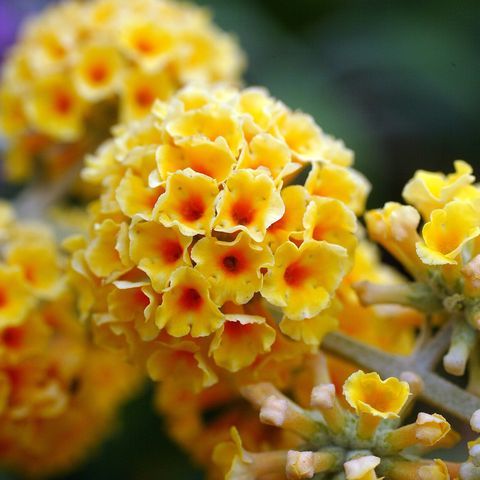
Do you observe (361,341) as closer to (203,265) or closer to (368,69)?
(203,265)

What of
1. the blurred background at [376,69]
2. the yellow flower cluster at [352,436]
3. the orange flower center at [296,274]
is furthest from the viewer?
the blurred background at [376,69]

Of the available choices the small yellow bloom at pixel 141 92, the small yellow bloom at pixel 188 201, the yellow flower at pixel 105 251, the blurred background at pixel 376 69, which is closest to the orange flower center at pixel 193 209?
the small yellow bloom at pixel 188 201

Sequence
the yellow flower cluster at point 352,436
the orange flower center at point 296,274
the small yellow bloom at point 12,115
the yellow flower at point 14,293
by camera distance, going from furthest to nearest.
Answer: the small yellow bloom at point 12,115, the yellow flower at point 14,293, the orange flower center at point 296,274, the yellow flower cluster at point 352,436

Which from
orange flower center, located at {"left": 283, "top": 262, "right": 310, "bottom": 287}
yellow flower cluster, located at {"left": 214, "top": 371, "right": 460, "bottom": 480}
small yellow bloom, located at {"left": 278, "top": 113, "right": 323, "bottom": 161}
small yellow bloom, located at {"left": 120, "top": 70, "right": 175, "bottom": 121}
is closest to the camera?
yellow flower cluster, located at {"left": 214, "top": 371, "right": 460, "bottom": 480}

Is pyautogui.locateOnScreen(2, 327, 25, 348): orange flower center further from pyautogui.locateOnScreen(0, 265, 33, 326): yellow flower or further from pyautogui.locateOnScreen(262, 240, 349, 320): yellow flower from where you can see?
pyautogui.locateOnScreen(262, 240, 349, 320): yellow flower

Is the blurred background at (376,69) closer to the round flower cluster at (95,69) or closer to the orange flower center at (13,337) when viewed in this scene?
the round flower cluster at (95,69)

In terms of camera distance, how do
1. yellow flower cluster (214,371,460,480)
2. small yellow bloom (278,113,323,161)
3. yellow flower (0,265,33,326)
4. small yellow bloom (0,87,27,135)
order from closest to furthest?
yellow flower cluster (214,371,460,480), small yellow bloom (278,113,323,161), yellow flower (0,265,33,326), small yellow bloom (0,87,27,135)

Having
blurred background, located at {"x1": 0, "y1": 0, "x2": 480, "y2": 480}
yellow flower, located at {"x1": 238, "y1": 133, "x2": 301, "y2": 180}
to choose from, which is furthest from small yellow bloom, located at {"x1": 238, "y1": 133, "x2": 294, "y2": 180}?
blurred background, located at {"x1": 0, "y1": 0, "x2": 480, "y2": 480}
